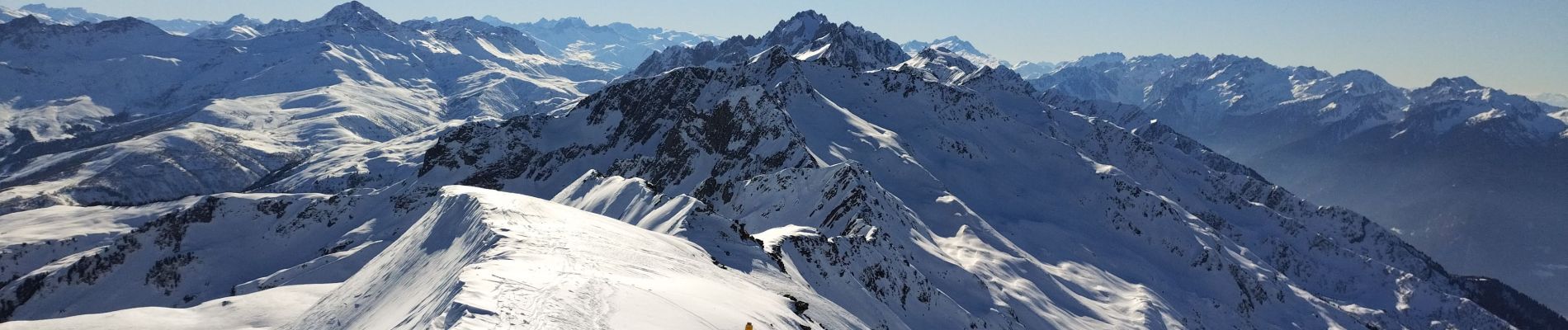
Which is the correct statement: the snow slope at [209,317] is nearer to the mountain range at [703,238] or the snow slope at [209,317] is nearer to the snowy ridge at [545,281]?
the mountain range at [703,238]

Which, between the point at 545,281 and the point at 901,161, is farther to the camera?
the point at 901,161

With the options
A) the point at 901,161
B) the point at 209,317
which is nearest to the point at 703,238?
the point at 209,317

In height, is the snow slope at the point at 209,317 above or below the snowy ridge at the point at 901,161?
below

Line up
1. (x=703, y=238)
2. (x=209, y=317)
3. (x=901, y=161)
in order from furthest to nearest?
1. (x=901, y=161)
2. (x=209, y=317)
3. (x=703, y=238)

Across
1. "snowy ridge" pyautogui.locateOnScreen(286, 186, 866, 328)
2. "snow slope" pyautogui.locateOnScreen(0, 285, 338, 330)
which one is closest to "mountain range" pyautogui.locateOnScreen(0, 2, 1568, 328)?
"snowy ridge" pyautogui.locateOnScreen(286, 186, 866, 328)

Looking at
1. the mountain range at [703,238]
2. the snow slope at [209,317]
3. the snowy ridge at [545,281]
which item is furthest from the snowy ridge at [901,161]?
the snow slope at [209,317]

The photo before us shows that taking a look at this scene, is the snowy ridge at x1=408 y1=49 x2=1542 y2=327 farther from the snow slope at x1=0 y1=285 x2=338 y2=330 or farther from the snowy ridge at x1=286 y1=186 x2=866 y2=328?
the snow slope at x1=0 y1=285 x2=338 y2=330

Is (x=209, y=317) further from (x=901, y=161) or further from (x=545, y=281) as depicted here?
(x=901, y=161)

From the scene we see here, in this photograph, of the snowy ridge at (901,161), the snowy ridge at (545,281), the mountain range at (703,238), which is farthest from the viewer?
the snowy ridge at (901,161)

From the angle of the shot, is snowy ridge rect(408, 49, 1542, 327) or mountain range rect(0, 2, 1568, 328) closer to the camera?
mountain range rect(0, 2, 1568, 328)

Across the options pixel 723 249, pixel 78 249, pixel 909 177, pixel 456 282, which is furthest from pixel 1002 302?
pixel 78 249

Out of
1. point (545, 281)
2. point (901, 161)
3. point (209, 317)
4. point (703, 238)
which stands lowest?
point (209, 317)

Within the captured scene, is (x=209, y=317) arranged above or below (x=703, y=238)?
below

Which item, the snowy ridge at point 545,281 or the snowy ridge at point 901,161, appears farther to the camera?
the snowy ridge at point 901,161
